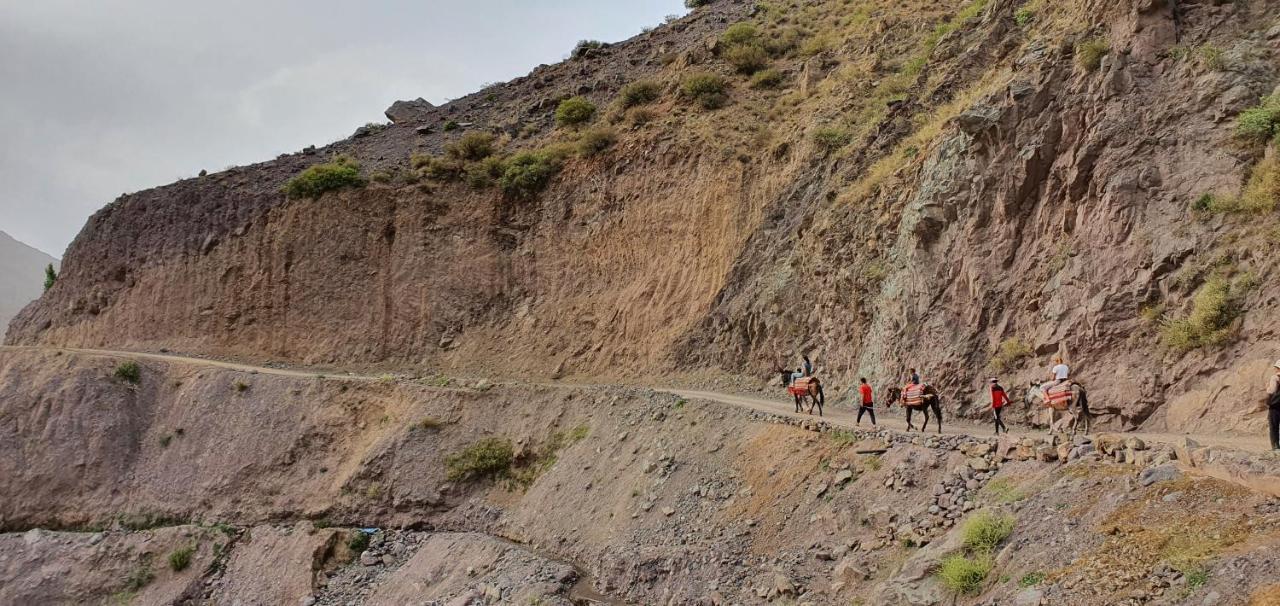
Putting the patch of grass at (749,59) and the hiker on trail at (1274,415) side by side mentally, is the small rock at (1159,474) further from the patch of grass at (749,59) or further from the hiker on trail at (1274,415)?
the patch of grass at (749,59)

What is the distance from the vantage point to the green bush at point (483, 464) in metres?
23.2

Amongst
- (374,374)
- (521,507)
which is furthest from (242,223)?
(521,507)

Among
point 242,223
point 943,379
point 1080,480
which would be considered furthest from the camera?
point 242,223

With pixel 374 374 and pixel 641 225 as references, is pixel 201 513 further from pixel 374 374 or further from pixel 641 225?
pixel 641 225

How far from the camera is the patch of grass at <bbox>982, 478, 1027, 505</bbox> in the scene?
10.6 m

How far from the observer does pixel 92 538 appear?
24.8 meters

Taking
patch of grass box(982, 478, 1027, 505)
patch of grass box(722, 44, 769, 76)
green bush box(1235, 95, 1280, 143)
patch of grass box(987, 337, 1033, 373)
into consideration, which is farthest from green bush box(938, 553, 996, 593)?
patch of grass box(722, 44, 769, 76)

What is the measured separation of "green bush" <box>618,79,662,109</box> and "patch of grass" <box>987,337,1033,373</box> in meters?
23.8

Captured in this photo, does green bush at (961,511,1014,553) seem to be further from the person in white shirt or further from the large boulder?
the large boulder

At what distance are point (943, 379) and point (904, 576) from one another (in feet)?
25.2

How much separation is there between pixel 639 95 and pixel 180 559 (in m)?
24.9

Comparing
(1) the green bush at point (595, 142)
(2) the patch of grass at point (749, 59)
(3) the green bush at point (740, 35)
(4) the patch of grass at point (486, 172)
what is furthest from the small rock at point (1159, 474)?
(3) the green bush at point (740, 35)

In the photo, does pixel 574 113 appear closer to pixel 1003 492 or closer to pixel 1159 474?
pixel 1003 492

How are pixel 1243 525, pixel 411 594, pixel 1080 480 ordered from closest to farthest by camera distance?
pixel 1243 525, pixel 1080 480, pixel 411 594
